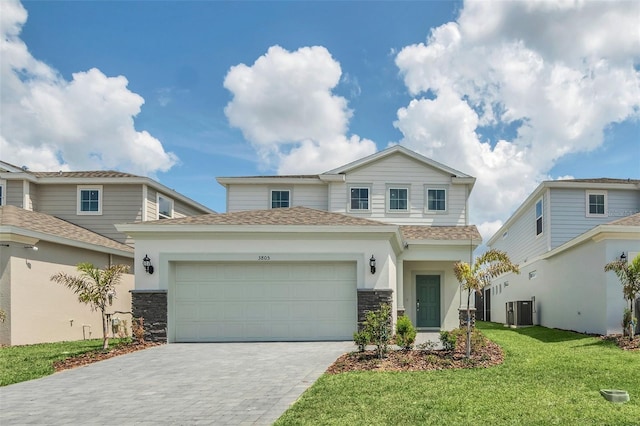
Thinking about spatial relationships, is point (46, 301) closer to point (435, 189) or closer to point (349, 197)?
point (349, 197)

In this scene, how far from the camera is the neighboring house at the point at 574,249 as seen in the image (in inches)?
530

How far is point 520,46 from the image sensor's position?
1249 cm

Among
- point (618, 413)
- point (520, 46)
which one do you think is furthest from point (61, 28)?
point (618, 413)

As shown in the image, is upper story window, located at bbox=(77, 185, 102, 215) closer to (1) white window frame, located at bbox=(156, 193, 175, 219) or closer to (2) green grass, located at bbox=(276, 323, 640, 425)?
(1) white window frame, located at bbox=(156, 193, 175, 219)

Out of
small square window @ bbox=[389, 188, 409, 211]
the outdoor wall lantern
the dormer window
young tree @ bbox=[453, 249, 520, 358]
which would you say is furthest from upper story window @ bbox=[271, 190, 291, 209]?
young tree @ bbox=[453, 249, 520, 358]

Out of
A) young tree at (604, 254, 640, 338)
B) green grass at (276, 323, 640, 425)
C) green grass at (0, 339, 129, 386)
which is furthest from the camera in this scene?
young tree at (604, 254, 640, 338)

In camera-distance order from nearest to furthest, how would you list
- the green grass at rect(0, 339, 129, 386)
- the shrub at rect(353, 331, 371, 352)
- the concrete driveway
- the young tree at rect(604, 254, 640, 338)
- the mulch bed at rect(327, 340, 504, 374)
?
the concrete driveway < the green grass at rect(0, 339, 129, 386) < the mulch bed at rect(327, 340, 504, 374) < the shrub at rect(353, 331, 371, 352) < the young tree at rect(604, 254, 640, 338)

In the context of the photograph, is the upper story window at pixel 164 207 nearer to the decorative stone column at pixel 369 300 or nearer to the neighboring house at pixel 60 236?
the neighboring house at pixel 60 236

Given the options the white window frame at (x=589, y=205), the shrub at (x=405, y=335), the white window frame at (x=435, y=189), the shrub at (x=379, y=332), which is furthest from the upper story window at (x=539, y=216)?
the shrub at (x=379, y=332)

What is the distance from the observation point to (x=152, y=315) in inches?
512

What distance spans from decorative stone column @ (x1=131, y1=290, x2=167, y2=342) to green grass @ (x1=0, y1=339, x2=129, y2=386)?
3.26ft

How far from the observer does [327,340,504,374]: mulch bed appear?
8781 mm

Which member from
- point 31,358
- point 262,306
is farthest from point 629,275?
point 31,358

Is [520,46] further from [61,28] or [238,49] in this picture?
[61,28]
